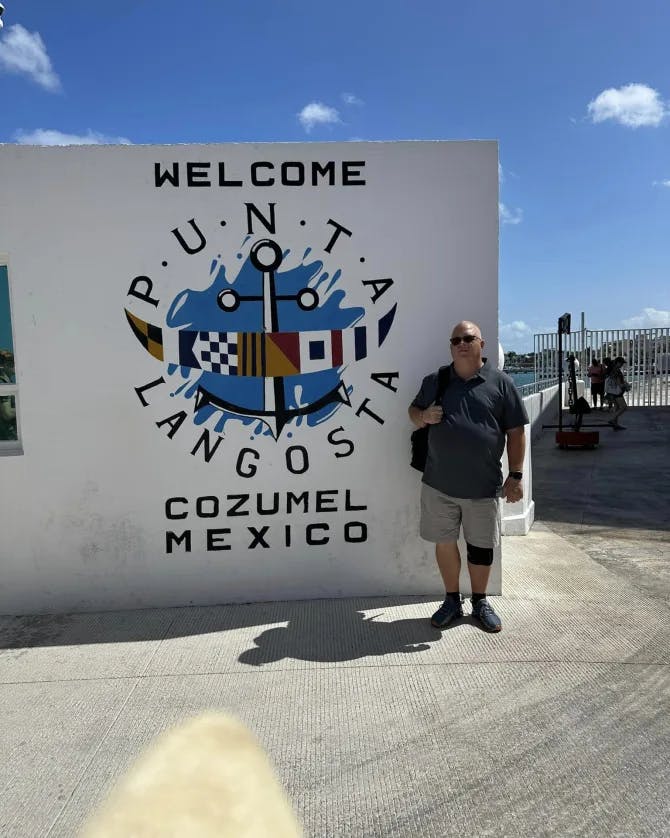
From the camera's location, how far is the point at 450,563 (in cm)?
402

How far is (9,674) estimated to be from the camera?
3566 millimetres

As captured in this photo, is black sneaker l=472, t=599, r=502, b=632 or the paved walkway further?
black sneaker l=472, t=599, r=502, b=632

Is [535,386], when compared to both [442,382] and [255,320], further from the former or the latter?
[255,320]

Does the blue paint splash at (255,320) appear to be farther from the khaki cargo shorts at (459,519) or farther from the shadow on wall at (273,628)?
the shadow on wall at (273,628)

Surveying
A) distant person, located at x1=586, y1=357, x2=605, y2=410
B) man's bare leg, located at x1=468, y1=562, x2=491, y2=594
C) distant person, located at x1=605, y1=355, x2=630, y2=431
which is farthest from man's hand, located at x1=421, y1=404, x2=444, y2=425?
distant person, located at x1=586, y1=357, x2=605, y2=410

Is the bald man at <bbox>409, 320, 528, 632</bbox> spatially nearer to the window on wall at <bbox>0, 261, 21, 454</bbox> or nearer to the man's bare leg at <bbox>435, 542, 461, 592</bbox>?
the man's bare leg at <bbox>435, 542, 461, 592</bbox>

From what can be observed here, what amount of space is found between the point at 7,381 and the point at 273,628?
2.54m

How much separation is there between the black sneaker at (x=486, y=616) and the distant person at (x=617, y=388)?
12.7m

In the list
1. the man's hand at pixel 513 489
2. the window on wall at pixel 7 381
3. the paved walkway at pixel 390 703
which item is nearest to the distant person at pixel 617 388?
the paved walkway at pixel 390 703

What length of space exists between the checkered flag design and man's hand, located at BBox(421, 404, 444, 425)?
1360 millimetres

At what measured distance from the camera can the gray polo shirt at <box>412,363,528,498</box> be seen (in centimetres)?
376

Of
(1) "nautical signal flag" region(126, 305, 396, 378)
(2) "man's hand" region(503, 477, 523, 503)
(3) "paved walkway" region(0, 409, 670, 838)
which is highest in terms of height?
(1) "nautical signal flag" region(126, 305, 396, 378)

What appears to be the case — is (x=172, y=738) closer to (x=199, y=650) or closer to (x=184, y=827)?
(x=184, y=827)

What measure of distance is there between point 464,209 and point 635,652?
2.95m
